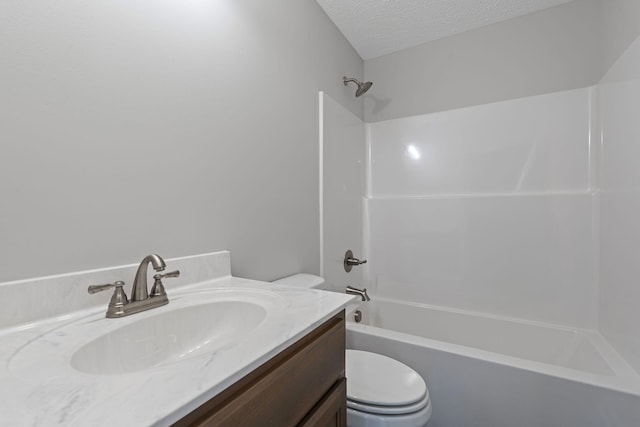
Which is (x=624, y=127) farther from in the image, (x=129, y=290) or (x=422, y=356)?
(x=129, y=290)

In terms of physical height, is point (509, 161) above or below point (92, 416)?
above

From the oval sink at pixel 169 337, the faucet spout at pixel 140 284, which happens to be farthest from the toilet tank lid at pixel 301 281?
the faucet spout at pixel 140 284

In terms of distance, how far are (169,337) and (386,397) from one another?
75 centimetres

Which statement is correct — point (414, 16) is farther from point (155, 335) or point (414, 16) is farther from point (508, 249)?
point (155, 335)

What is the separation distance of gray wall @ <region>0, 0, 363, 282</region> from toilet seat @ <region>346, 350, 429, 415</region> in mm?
554

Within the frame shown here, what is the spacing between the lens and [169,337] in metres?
0.72

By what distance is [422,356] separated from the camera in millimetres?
1285

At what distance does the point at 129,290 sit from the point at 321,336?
0.55 meters

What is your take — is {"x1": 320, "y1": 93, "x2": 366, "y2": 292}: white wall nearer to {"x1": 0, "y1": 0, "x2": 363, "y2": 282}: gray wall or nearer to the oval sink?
{"x1": 0, "y1": 0, "x2": 363, "y2": 282}: gray wall

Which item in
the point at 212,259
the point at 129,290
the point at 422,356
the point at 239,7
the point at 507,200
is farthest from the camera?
the point at 507,200

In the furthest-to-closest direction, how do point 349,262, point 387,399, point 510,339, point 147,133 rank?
point 349,262 < point 510,339 < point 387,399 < point 147,133

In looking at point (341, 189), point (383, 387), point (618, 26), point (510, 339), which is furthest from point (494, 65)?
point (383, 387)

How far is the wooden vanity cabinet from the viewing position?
437 mm

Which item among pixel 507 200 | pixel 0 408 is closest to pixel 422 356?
pixel 507 200
